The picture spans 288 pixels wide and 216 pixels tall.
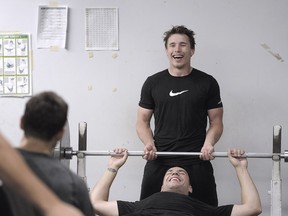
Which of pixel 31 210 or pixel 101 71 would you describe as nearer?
pixel 31 210

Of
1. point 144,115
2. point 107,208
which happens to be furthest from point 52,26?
point 107,208

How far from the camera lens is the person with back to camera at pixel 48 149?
1073 mm

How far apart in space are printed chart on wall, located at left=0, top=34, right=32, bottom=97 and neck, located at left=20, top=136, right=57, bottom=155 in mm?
2261

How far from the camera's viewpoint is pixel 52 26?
3.30 m

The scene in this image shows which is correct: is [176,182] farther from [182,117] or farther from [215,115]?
[215,115]

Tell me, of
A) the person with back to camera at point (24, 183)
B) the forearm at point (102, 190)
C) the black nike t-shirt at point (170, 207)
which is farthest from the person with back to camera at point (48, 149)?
the forearm at point (102, 190)

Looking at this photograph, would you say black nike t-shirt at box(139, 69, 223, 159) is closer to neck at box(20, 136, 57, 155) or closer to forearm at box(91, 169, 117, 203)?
forearm at box(91, 169, 117, 203)

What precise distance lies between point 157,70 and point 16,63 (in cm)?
96

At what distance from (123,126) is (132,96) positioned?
21cm

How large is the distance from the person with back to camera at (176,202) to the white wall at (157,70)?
2.38 feet

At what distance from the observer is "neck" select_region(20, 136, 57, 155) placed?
1119 mm

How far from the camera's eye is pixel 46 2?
3312 mm

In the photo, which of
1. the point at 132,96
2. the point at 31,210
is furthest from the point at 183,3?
the point at 31,210

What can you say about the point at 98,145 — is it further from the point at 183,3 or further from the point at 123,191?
the point at 183,3
